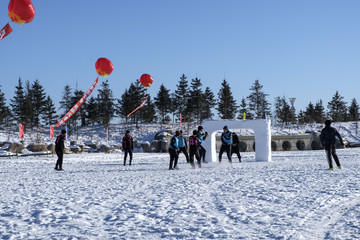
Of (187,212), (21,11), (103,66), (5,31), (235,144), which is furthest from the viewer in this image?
(103,66)

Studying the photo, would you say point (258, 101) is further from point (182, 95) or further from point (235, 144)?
point (235, 144)

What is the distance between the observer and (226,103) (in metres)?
67.9

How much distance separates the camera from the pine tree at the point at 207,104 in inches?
2714

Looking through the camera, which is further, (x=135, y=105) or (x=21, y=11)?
(x=135, y=105)

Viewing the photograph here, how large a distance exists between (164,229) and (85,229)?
3.09 ft

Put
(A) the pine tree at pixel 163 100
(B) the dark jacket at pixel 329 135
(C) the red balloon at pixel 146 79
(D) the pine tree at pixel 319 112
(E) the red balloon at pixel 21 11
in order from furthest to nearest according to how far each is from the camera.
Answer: (D) the pine tree at pixel 319 112
(A) the pine tree at pixel 163 100
(C) the red balloon at pixel 146 79
(E) the red balloon at pixel 21 11
(B) the dark jacket at pixel 329 135

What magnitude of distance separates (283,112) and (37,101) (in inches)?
2013

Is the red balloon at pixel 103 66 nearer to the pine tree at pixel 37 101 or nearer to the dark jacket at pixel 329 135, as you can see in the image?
the dark jacket at pixel 329 135

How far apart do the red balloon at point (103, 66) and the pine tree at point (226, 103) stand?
4736 cm

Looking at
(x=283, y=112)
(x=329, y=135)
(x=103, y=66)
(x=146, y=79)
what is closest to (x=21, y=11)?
(x=103, y=66)

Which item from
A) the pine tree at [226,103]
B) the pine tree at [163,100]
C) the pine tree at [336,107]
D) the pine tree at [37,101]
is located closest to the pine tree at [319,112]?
the pine tree at [336,107]

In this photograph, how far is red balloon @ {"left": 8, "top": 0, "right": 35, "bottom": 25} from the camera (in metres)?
12.2

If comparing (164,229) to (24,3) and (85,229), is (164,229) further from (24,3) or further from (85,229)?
(24,3)

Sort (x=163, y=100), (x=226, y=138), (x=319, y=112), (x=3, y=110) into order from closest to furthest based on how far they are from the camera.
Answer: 1. (x=226, y=138)
2. (x=3, y=110)
3. (x=163, y=100)
4. (x=319, y=112)
